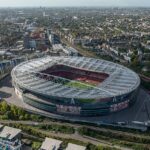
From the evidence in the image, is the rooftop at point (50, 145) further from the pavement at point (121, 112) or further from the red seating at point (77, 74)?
the red seating at point (77, 74)

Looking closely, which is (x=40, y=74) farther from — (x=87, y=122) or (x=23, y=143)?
(x=23, y=143)

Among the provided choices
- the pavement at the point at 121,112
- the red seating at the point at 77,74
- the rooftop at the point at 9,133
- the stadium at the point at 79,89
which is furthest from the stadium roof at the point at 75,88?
the rooftop at the point at 9,133

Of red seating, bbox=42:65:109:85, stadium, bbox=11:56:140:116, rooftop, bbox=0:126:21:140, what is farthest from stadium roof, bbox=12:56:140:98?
rooftop, bbox=0:126:21:140

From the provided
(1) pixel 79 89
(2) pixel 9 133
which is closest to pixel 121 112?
(1) pixel 79 89

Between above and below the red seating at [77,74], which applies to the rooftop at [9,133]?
below

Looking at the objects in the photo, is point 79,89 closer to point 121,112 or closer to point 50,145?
point 121,112

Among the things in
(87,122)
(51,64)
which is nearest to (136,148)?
(87,122)

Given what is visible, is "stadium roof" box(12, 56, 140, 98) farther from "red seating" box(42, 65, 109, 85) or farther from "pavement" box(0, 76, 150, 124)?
"pavement" box(0, 76, 150, 124)

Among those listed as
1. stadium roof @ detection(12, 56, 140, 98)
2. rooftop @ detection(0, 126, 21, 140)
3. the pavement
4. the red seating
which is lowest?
the pavement
